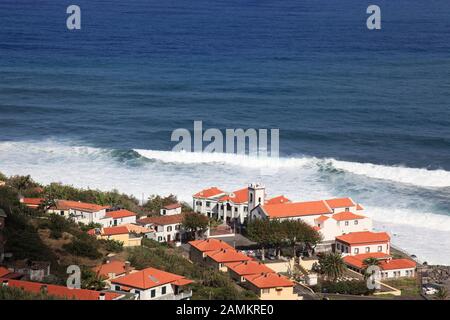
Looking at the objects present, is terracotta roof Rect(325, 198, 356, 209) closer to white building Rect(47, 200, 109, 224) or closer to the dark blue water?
white building Rect(47, 200, 109, 224)

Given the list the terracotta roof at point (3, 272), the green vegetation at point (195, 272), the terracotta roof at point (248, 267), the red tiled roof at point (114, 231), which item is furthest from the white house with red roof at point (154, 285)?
the red tiled roof at point (114, 231)

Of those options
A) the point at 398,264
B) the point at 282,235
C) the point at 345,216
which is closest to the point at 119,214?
the point at 282,235

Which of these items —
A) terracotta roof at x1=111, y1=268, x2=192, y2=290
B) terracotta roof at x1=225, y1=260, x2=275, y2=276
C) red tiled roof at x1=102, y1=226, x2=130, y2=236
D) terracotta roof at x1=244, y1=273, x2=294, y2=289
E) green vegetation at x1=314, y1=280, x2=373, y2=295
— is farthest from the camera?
red tiled roof at x1=102, y1=226, x2=130, y2=236

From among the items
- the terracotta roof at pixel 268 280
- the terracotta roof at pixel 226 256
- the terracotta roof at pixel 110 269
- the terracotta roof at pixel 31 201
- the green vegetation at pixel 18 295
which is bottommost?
the terracotta roof at pixel 268 280

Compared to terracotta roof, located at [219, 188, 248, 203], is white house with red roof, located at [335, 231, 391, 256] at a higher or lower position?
lower

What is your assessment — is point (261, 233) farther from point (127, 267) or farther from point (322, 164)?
point (322, 164)

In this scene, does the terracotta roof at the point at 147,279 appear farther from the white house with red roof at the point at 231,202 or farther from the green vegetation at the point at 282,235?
the white house with red roof at the point at 231,202

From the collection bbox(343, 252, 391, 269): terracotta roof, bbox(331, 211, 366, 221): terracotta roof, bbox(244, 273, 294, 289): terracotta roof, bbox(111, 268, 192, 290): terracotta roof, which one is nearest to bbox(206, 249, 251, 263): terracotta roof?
bbox(244, 273, 294, 289): terracotta roof
